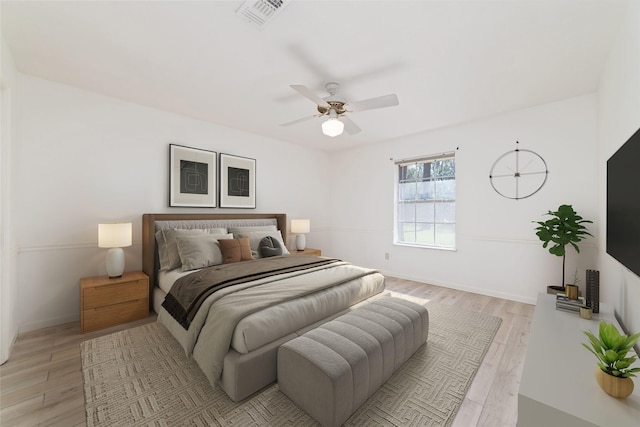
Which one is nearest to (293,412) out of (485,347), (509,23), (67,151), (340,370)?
(340,370)

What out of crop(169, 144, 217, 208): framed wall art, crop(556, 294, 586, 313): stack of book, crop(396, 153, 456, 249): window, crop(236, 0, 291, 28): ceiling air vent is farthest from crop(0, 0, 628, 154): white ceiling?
crop(556, 294, 586, 313): stack of book

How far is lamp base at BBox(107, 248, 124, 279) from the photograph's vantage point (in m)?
2.84

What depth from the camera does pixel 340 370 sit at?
4.87ft

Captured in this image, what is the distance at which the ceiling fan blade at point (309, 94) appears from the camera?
2.19m

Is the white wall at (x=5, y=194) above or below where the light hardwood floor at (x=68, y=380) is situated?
above

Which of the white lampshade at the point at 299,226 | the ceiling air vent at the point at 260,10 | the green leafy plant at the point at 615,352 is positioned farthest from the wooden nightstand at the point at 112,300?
the green leafy plant at the point at 615,352

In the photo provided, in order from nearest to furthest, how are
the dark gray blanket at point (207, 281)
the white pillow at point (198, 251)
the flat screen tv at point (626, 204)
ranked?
1. the flat screen tv at point (626, 204)
2. the dark gray blanket at point (207, 281)
3. the white pillow at point (198, 251)

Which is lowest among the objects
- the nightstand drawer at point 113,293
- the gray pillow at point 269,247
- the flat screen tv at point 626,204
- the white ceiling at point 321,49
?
the nightstand drawer at point 113,293

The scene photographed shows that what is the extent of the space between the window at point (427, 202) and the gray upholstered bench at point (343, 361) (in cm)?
272

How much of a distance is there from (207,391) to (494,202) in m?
4.17

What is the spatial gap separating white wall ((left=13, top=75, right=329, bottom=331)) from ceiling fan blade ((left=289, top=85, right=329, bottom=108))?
7.63 ft

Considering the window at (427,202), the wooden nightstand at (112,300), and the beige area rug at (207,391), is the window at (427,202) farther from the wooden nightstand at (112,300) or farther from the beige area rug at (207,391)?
the wooden nightstand at (112,300)

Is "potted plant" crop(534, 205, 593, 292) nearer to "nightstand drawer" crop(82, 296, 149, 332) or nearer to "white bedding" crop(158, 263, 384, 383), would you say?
"white bedding" crop(158, 263, 384, 383)

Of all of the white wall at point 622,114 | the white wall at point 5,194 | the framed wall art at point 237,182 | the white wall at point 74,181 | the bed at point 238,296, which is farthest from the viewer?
the framed wall art at point 237,182
